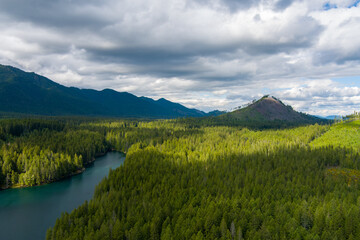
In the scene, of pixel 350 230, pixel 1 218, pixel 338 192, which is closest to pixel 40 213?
pixel 1 218

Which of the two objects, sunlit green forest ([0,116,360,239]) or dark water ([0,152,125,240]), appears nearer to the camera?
sunlit green forest ([0,116,360,239])

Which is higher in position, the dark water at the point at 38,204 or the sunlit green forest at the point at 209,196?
the sunlit green forest at the point at 209,196

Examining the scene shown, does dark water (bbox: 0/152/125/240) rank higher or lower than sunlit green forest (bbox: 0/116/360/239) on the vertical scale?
lower

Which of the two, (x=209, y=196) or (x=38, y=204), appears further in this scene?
(x=38, y=204)

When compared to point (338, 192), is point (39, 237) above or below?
below

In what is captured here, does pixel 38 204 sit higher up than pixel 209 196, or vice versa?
pixel 209 196

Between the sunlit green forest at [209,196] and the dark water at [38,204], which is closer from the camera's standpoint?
the sunlit green forest at [209,196]

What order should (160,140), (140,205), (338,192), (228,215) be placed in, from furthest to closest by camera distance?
(160,140) → (338,192) → (140,205) → (228,215)

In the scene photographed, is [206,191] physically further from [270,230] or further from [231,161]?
A: [231,161]
